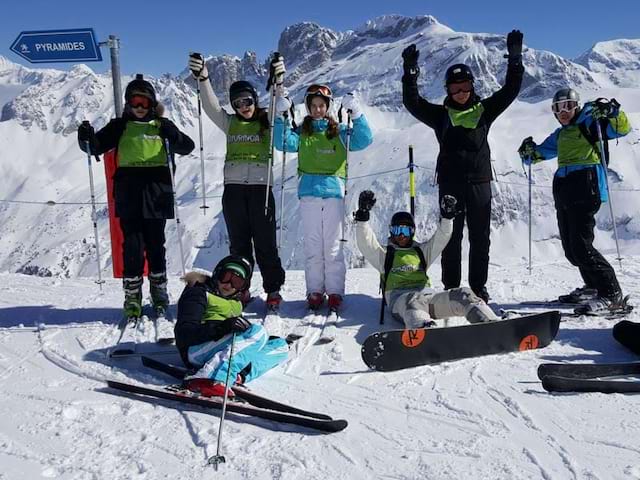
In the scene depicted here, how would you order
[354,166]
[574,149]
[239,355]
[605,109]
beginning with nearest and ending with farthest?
[239,355] < [605,109] < [574,149] < [354,166]

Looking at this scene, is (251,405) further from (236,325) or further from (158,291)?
(158,291)

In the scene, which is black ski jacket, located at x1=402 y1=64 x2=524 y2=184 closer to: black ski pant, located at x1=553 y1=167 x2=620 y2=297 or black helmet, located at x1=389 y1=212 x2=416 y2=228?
black helmet, located at x1=389 y1=212 x2=416 y2=228

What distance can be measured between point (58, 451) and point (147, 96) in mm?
3398

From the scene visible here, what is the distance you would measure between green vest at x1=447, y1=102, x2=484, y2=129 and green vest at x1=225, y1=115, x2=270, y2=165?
189 centimetres

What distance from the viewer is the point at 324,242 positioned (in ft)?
18.0

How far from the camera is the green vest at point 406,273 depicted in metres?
5.26

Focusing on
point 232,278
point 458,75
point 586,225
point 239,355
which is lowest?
point 239,355

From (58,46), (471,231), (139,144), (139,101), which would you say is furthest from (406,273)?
(58,46)

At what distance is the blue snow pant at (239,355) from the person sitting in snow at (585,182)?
3.22m

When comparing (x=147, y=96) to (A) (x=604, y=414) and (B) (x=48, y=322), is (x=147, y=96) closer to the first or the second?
(B) (x=48, y=322)

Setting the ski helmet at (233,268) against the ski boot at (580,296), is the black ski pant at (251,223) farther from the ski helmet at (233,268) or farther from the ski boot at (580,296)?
the ski boot at (580,296)

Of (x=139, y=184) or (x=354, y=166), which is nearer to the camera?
(x=139, y=184)

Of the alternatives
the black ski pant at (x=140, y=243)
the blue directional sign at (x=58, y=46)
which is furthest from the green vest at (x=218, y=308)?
the blue directional sign at (x=58, y=46)

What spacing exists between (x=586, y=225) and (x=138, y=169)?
4.50 metres
